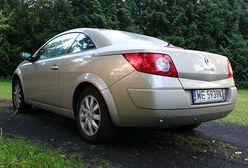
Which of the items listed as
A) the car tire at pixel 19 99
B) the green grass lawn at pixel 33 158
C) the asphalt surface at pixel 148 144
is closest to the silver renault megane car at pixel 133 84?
the asphalt surface at pixel 148 144

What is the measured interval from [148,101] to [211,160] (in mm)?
982

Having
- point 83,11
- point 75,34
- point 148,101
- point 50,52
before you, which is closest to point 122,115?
point 148,101

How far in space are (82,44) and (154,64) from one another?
4.72ft

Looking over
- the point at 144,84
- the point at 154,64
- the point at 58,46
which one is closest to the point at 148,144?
the point at 144,84

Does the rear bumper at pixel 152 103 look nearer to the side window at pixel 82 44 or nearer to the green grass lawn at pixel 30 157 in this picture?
the green grass lawn at pixel 30 157

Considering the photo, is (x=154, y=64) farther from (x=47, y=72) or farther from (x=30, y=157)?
(x=47, y=72)

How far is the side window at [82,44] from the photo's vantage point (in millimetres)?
5445

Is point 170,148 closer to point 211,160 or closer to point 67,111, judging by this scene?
point 211,160

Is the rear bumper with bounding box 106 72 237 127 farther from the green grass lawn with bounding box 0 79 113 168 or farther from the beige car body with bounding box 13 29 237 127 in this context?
the green grass lawn with bounding box 0 79 113 168

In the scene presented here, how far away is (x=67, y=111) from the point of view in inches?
221

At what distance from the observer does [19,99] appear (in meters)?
7.22

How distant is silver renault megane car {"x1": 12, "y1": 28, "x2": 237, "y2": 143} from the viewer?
450 cm

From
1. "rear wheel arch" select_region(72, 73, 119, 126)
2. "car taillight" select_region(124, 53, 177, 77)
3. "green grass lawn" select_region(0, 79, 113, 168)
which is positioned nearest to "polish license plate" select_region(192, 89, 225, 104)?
"car taillight" select_region(124, 53, 177, 77)

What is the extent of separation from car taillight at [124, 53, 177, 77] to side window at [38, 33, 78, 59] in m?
1.58
